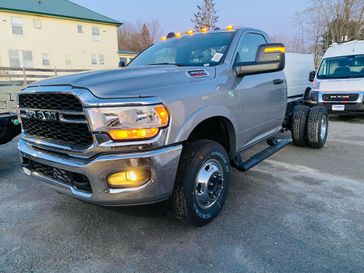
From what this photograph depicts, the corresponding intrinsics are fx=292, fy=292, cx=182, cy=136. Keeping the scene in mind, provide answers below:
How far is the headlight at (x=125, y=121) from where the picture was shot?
2152 mm

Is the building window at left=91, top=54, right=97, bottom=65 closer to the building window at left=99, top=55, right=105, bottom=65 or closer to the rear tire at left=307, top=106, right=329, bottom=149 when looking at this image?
the building window at left=99, top=55, right=105, bottom=65

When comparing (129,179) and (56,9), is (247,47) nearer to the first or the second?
(129,179)

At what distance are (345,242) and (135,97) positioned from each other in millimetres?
2175

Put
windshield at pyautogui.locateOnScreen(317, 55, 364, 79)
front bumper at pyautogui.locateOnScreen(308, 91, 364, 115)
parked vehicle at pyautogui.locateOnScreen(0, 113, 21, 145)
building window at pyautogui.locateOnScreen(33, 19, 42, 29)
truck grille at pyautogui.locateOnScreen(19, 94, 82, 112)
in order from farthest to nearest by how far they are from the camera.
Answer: building window at pyautogui.locateOnScreen(33, 19, 42, 29) < windshield at pyautogui.locateOnScreen(317, 55, 364, 79) < front bumper at pyautogui.locateOnScreen(308, 91, 364, 115) < parked vehicle at pyautogui.locateOnScreen(0, 113, 21, 145) < truck grille at pyautogui.locateOnScreen(19, 94, 82, 112)

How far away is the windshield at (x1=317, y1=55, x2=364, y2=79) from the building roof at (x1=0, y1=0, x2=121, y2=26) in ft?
Result: 78.0

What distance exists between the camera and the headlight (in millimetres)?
2152

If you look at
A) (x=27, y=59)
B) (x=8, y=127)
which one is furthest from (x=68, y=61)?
(x=8, y=127)

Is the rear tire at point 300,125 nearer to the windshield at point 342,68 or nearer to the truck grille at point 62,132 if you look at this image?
the windshield at point 342,68

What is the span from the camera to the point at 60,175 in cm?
254

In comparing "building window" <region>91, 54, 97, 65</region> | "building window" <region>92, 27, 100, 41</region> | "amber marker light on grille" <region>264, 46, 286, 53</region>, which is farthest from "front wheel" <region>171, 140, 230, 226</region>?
"building window" <region>92, 27, 100, 41</region>

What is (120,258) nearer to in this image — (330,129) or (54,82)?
(54,82)

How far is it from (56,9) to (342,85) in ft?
85.7

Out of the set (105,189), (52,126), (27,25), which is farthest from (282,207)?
(27,25)

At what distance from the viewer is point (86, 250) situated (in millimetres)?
2518
